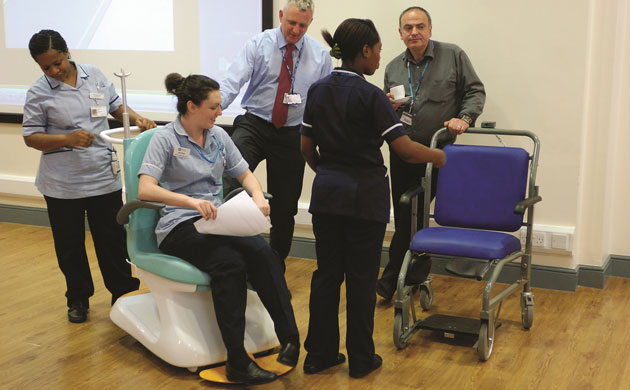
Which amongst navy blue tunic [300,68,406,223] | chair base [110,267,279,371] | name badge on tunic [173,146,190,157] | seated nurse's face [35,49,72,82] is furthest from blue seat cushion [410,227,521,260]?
seated nurse's face [35,49,72,82]

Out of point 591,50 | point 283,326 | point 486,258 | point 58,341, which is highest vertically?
point 591,50

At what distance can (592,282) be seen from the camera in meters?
4.20

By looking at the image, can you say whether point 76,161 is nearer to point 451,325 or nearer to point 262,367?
point 262,367

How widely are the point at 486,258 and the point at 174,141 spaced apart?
1397mm

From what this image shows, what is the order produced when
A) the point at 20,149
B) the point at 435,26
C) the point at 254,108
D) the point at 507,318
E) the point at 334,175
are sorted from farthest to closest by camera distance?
the point at 20,149 < the point at 435,26 < the point at 254,108 < the point at 507,318 < the point at 334,175

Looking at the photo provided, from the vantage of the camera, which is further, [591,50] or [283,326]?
[591,50]

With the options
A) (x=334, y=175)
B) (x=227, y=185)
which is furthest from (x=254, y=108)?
(x=334, y=175)

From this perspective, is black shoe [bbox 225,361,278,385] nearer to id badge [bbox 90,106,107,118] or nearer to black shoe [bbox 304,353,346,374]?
black shoe [bbox 304,353,346,374]

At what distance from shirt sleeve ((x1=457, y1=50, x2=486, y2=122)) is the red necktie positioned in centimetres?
87

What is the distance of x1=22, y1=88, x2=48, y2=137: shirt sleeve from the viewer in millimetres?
3449

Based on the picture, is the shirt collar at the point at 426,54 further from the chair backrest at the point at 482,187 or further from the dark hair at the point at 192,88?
the dark hair at the point at 192,88

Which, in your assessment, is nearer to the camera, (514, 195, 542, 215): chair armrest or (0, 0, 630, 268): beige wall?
(514, 195, 542, 215): chair armrest

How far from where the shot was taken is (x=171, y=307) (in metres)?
3.08

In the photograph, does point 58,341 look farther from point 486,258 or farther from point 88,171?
point 486,258
